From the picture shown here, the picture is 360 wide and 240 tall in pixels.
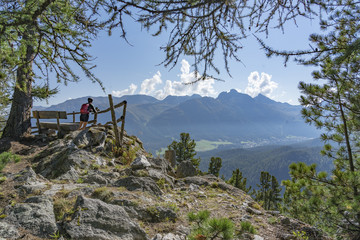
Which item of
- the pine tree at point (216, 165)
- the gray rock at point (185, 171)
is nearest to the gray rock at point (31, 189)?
the gray rock at point (185, 171)

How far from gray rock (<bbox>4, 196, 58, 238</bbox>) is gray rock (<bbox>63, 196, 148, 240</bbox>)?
27cm

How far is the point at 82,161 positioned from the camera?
8.39m

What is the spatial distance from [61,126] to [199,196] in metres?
11.3

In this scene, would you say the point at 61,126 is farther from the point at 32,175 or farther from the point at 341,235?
the point at 341,235

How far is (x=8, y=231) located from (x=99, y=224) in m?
1.31

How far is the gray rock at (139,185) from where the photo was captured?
603 cm

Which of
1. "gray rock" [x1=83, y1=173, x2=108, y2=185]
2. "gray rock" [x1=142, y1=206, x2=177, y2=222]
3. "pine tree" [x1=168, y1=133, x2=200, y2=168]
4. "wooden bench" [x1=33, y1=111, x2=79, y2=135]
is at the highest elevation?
"wooden bench" [x1=33, y1=111, x2=79, y2=135]

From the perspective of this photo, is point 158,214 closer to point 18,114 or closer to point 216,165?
point 18,114

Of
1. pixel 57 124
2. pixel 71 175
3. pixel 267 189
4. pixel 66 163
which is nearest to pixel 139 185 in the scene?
pixel 71 175

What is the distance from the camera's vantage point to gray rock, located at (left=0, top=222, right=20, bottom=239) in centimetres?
310

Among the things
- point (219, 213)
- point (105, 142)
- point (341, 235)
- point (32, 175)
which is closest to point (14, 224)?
point (32, 175)

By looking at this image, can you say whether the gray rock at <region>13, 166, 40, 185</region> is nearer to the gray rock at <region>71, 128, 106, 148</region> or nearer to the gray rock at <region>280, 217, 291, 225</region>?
the gray rock at <region>71, 128, 106, 148</region>

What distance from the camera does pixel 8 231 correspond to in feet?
10.4

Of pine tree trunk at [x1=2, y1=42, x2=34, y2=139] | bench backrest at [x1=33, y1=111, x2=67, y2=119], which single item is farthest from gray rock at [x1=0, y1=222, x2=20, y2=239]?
pine tree trunk at [x1=2, y1=42, x2=34, y2=139]
